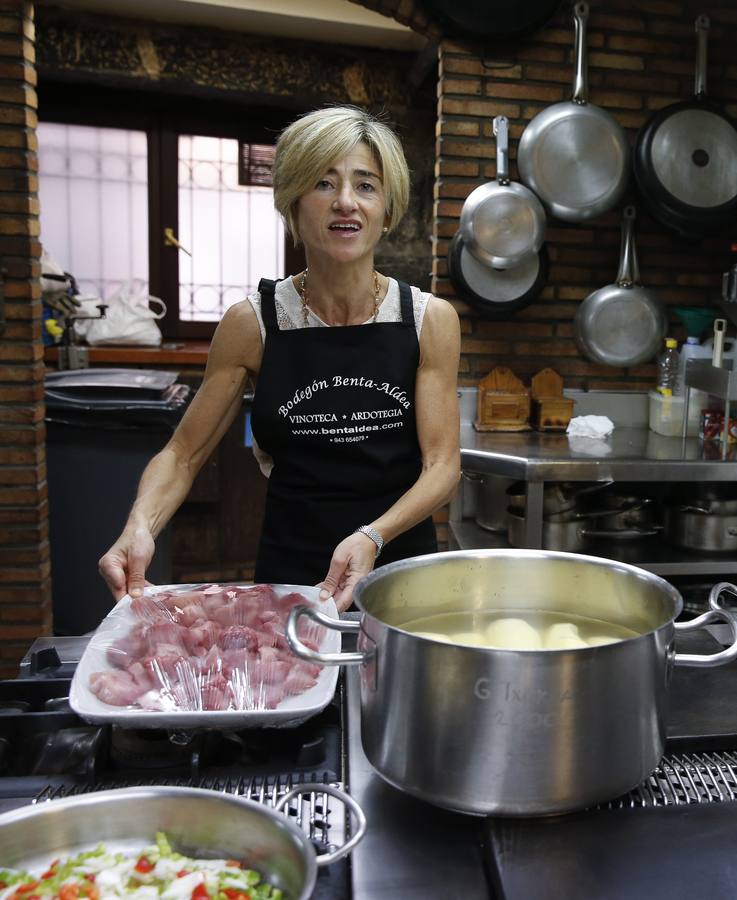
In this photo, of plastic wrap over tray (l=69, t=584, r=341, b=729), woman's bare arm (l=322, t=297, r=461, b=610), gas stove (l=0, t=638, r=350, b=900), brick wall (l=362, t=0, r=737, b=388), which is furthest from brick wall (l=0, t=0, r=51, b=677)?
gas stove (l=0, t=638, r=350, b=900)

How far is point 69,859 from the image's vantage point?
2.40 feet

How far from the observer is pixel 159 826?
2.45 ft

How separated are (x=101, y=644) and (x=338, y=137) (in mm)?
1059

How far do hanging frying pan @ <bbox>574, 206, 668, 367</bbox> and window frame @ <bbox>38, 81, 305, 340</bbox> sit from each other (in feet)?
6.88

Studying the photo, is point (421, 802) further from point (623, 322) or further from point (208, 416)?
point (623, 322)

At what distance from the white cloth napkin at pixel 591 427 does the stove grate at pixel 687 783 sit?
98.2 inches

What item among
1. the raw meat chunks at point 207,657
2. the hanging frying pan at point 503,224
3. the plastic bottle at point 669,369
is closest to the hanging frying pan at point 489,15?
the hanging frying pan at point 503,224

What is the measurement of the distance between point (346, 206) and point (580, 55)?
2.28 metres

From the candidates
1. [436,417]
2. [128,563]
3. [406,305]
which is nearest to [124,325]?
[406,305]

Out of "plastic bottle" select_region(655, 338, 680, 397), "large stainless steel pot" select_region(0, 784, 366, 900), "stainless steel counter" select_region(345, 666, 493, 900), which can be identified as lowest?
"stainless steel counter" select_region(345, 666, 493, 900)

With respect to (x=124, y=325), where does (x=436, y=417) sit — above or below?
below

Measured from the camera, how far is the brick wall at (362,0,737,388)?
3480 millimetres

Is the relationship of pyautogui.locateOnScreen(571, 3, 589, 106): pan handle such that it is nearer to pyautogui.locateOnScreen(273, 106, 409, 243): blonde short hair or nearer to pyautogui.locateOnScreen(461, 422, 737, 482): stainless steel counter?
pyautogui.locateOnScreen(461, 422, 737, 482): stainless steel counter

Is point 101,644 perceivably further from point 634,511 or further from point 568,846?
point 634,511
